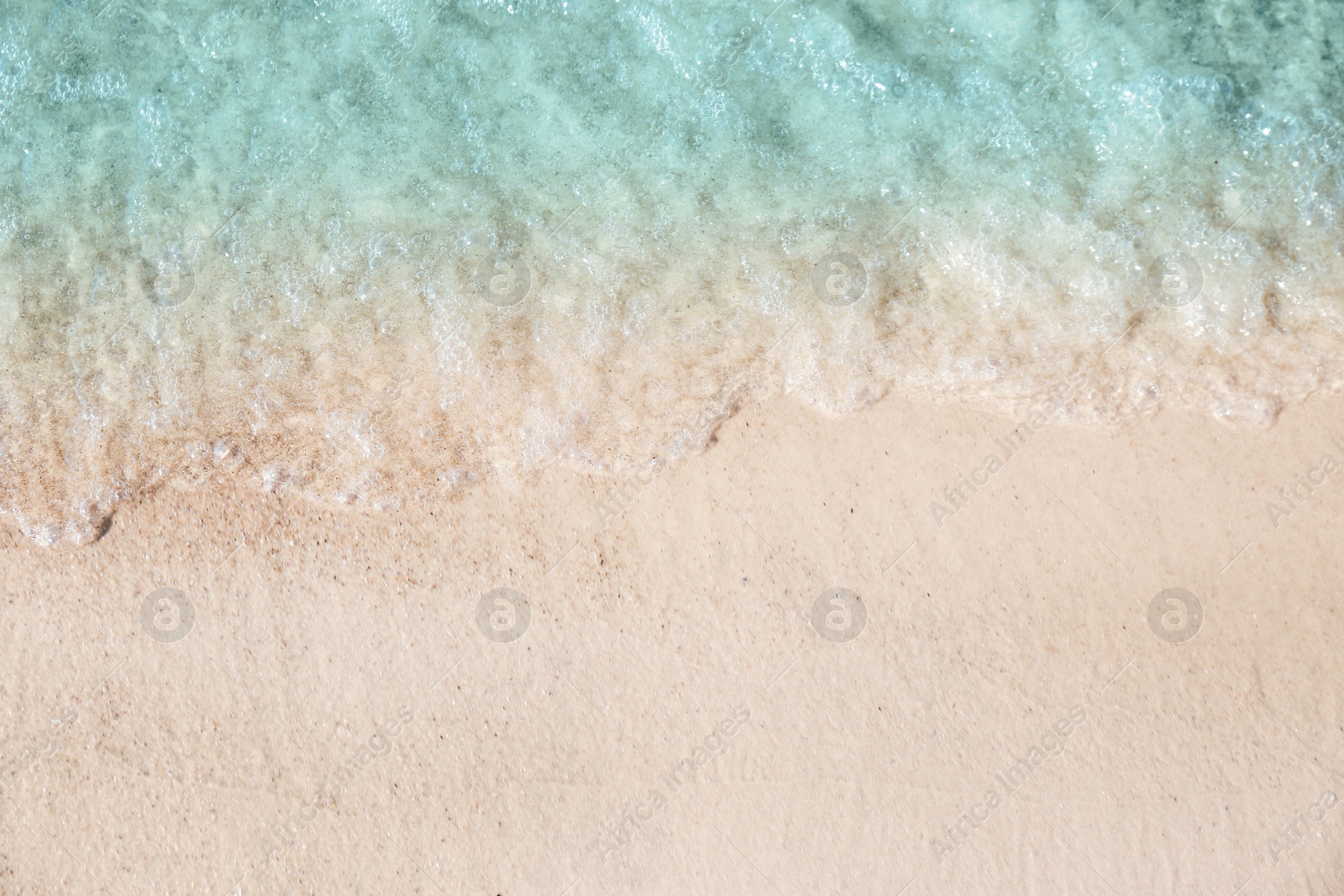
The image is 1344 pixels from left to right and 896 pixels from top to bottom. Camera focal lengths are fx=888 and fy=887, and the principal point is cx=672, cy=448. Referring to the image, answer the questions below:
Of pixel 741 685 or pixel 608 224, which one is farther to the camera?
pixel 608 224

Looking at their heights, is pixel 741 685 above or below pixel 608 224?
below

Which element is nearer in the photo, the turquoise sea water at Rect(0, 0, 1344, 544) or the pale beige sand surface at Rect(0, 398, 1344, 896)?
the pale beige sand surface at Rect(0, 398, 1344, 896)

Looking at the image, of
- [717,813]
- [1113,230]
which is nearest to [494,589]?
[717,813]

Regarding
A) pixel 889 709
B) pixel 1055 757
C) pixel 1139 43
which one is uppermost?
pixel 1139 43

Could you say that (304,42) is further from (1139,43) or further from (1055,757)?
(1055,757)

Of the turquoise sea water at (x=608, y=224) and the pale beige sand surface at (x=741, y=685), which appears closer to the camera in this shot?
the pale beige sand surface at (x=741, y=685)
